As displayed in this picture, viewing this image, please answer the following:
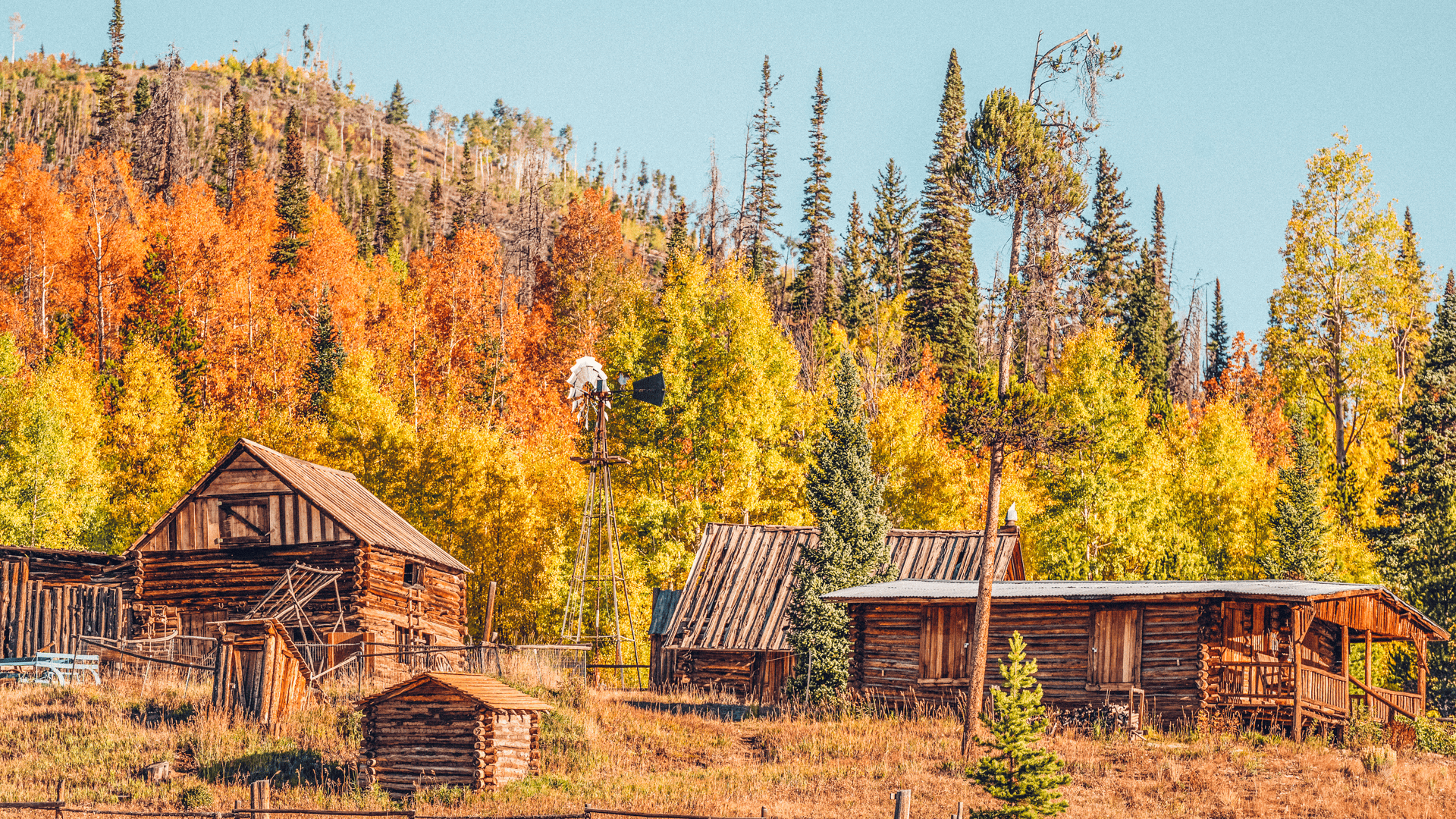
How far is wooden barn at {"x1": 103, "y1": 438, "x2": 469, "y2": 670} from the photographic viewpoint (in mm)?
35781

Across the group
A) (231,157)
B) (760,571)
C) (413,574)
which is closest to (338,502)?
(413,574)

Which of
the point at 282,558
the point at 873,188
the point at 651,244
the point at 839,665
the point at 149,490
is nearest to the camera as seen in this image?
the point at 839,665

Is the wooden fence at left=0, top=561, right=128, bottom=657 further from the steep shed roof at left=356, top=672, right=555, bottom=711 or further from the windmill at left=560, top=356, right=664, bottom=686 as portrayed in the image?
the steep shed roof at left=356, top=672, right=555, bottom=711

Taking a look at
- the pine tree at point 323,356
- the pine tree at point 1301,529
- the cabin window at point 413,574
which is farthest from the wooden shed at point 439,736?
the pine tree at point 323,356

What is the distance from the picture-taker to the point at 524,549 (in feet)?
153

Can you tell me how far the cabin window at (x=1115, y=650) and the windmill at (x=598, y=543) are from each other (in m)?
11.7

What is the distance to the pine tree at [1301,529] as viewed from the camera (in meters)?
39.6

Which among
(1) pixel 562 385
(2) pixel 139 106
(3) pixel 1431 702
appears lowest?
(3) pixel 1431 702

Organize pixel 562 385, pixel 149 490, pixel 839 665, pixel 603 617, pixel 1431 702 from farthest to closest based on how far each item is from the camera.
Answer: pixel 562 385 < pixel 149 490 < pixel 603 617 < pixel 1431 702 < pixel 839 665

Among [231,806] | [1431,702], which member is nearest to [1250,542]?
[1431,702]

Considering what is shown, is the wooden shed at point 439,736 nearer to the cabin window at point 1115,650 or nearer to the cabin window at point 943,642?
the cabin window at point 943,642

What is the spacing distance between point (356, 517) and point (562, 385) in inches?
1066

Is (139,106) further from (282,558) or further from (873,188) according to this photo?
(282,558)

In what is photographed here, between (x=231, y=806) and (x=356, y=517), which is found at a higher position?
(x=356, y=517)
